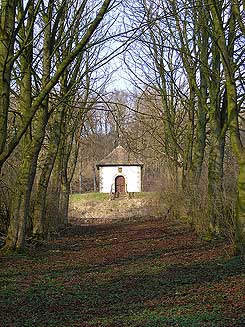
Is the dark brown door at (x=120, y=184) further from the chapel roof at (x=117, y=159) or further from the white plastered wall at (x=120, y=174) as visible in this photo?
the chapel roof at (x=117, y=159)

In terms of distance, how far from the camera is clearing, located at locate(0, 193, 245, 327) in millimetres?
6252

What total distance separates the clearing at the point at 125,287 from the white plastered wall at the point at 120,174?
134ft

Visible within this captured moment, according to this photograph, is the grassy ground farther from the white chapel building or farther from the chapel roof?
the white chapel building

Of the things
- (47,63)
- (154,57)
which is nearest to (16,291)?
(47,63)

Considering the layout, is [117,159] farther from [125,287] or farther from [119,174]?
[125,287]

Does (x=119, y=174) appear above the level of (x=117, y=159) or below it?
below

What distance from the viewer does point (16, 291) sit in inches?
327

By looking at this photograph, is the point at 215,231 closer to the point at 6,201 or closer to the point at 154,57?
the point at 6,201

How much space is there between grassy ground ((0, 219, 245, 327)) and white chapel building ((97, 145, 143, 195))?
40794mm

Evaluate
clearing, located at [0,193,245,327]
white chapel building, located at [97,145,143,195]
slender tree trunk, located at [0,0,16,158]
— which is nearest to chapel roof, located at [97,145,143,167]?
white chapel building, located at [97,145,143,195]

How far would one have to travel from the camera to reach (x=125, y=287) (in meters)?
8.45

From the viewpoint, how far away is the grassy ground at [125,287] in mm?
6254

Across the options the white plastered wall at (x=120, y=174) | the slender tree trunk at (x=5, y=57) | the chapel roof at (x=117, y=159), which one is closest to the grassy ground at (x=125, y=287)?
the slender tree trunk at (x=5, y=57)

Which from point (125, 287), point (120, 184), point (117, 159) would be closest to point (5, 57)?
point (125, 287)
